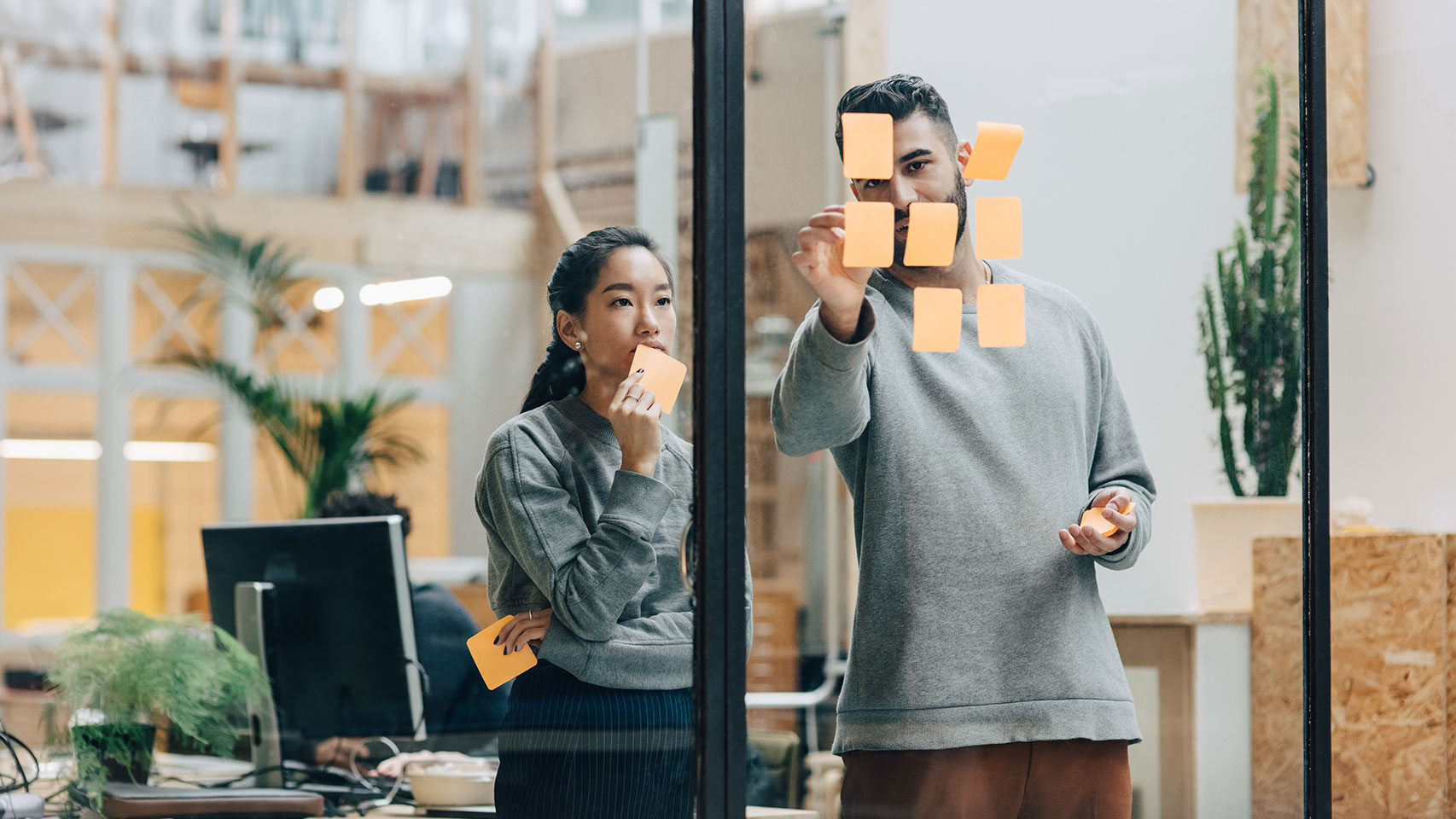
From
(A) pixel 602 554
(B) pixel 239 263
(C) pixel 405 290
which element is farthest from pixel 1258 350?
(C) pixel 405 290

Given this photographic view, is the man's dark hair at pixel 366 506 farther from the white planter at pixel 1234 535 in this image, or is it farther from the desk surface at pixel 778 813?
the white planter at pixel 1234 535

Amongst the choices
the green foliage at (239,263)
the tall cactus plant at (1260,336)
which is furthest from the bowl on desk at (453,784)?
the green foliage at (239,263)

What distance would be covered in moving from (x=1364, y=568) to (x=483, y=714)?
5.53 feet

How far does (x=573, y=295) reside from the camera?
1759 mm

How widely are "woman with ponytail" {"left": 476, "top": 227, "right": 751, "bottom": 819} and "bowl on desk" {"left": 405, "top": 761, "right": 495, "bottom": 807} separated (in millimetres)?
232

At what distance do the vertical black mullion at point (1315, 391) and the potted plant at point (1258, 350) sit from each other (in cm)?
2

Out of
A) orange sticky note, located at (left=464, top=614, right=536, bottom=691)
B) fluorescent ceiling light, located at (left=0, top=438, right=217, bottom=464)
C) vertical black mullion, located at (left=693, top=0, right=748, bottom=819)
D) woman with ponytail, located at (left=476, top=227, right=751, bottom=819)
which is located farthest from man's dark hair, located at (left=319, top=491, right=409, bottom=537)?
fluorescent ceiling light, located at (left=0, top=438, right=217, bottom=464)

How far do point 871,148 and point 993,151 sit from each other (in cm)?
22

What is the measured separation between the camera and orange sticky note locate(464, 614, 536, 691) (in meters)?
1.70

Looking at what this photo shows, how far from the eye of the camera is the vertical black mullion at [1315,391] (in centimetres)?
200

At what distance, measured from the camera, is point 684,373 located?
1.70 m

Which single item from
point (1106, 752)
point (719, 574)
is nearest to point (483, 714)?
point (719, 574)

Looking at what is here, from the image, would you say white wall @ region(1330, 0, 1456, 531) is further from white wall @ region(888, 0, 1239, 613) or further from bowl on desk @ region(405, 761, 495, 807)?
bowl on desk @ region(405, 761, 495, 807)

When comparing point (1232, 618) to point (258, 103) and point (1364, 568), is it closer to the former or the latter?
point (1364, 568)
